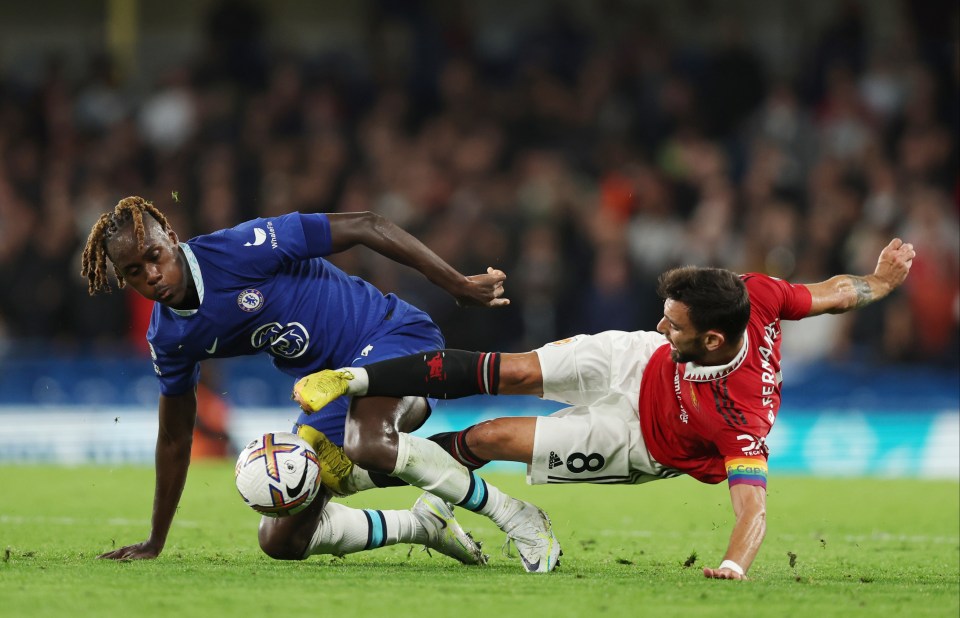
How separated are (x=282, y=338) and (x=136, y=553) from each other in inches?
48.5

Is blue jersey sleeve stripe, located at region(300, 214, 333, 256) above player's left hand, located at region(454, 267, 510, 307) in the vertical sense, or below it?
above

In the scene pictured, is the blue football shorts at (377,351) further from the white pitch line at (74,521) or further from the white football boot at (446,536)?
the white pitch line at (74,521)

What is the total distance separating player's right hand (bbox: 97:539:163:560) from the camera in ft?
20.2

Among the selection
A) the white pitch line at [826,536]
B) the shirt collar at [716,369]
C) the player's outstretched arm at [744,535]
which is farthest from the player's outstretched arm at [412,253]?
the white pitch line at [826,536]

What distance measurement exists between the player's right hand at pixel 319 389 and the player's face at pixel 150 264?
2.34 ft

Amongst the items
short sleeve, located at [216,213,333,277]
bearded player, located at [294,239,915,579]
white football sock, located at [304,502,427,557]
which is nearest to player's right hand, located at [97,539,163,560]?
white football sock, located at [304,502,427,557]

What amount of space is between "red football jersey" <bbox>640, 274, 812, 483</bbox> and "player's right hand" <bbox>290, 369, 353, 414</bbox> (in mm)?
1447

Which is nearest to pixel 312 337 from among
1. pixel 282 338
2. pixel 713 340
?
pixel 282 338

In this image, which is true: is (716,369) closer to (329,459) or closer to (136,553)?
(329,459)

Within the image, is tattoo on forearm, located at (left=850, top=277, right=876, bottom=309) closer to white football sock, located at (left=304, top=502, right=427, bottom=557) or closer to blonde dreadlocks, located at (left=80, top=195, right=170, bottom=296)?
white football sock, located at (left=304, top=502, right=427, bottom=557)

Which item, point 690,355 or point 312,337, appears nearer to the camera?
point 690,355

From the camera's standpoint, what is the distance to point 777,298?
239 inches

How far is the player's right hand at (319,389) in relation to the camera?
5.47 metres

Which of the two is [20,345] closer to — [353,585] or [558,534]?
[558,534]
